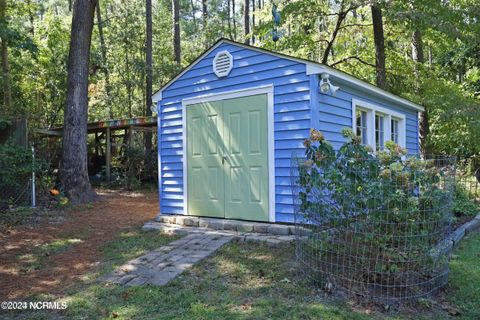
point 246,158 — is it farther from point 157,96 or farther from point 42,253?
point 42,253

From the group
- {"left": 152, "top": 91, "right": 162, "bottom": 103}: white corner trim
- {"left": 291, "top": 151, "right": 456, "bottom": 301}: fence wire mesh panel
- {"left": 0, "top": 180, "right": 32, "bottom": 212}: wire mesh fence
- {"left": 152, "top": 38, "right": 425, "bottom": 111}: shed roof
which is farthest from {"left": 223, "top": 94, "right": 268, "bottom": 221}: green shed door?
{"left": 0, "top": 180, "right": 32, "bottom": 212}: wire mesh fence

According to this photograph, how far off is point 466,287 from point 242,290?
2.11m

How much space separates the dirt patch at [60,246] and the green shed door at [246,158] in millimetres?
2088

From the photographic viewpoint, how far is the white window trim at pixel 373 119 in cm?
612

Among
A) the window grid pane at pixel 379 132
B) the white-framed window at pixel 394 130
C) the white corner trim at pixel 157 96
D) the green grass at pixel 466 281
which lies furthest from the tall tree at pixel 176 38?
the green grass at pixel 466 281

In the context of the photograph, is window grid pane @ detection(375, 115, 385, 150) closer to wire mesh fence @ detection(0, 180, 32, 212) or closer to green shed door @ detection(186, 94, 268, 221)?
green shed door @ detection(186, 94, 268, 221)

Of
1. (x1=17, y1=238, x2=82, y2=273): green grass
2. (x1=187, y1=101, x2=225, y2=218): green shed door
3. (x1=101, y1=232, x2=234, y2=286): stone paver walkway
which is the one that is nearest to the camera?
(x1=101, y1=232, x2=234, y2=286): stone paver walkway

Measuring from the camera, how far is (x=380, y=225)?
3.36 meters

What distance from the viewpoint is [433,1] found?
845 centimetres

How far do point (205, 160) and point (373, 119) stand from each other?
3.00 meters

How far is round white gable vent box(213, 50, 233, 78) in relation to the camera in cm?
595

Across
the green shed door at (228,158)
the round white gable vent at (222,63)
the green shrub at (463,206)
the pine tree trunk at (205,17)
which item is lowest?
the green shrub at (463,206)

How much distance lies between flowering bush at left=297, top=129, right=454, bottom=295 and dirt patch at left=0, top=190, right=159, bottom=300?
2.76m

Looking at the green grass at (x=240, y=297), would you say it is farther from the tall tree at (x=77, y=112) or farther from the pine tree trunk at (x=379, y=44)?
the pine tree trunk at (x=379, y=44)
